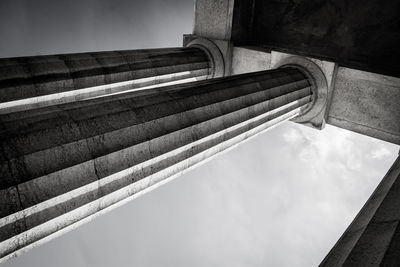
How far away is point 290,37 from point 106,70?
867 centimetres

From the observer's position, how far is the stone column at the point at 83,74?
7005 millimetres

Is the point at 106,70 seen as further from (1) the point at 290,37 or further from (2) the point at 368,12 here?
(2) the point at 368,12

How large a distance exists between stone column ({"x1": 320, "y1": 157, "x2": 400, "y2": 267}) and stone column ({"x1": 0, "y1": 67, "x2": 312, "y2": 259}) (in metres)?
3.27

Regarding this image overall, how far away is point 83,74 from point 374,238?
7.91 meters

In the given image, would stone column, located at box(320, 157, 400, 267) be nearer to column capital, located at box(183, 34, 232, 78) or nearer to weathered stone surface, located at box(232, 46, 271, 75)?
weathered stone surface, located at box(232, 46, 271, 75)

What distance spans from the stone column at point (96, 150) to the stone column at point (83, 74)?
2.97 meters

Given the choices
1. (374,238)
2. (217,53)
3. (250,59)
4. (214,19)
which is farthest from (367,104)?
(374,238)

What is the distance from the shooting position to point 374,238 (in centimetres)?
406

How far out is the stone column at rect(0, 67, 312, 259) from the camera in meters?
3.68

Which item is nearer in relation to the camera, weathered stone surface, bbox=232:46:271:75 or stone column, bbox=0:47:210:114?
stone column, bbox=0:47:210:114

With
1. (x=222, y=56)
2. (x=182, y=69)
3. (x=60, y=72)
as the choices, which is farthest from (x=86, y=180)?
(x=222, y=56)

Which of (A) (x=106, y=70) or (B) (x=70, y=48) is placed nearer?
(A) (x=106, y=70)

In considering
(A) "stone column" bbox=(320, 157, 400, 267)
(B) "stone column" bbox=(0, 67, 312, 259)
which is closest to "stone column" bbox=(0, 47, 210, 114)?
(B) "stone column" bbox=(0, 67, 312, 259)

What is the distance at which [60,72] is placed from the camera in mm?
7832
